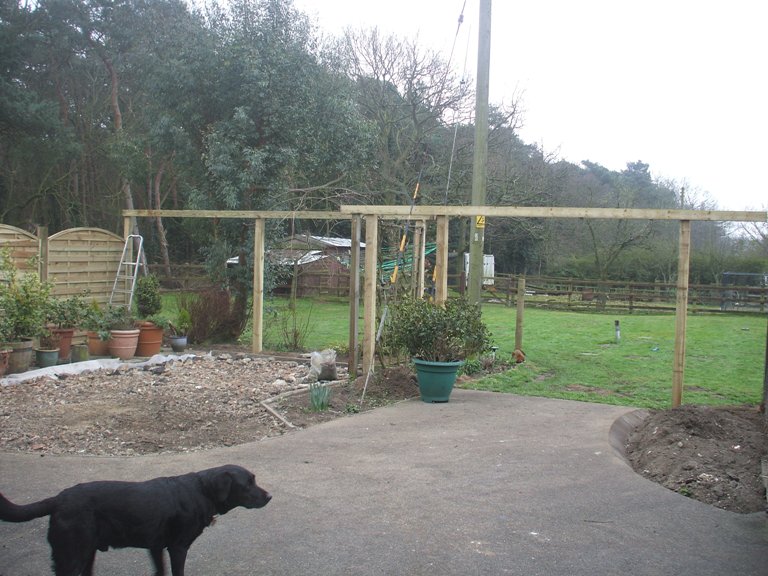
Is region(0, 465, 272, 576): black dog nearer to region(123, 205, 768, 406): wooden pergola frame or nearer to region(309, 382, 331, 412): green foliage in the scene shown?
region(309, 382, 331, 412): green foliage

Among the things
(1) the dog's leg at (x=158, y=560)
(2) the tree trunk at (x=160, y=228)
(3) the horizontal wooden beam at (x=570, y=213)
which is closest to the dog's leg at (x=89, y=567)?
(1) the dog's leg at (x=158, y=560)

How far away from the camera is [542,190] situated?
2386 cm

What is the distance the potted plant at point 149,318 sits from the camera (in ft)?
39.1

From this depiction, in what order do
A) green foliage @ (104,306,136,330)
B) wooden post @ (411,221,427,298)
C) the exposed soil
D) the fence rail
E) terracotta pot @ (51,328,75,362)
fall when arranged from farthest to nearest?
the fence rail < green foliage @ (104,306,136,330) < terracotta pot @ (51,328,75,362) < wooden post @ (411,221,427,298) < the exposed soil

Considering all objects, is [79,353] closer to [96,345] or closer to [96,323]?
[96,345]

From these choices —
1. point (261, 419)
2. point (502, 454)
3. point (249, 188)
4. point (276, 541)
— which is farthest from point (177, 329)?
point (276, 541)

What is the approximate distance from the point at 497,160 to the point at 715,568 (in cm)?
2247

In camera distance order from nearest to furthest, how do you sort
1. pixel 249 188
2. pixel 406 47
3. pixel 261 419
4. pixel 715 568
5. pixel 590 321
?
pixel 715 568 → pixel 261 419 → pixel 249 188 → pixel 590 321 → pixel 406 47

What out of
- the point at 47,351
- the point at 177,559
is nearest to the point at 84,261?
the point at 47,351

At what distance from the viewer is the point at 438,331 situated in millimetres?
8430

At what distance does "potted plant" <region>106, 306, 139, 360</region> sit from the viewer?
1137 cm

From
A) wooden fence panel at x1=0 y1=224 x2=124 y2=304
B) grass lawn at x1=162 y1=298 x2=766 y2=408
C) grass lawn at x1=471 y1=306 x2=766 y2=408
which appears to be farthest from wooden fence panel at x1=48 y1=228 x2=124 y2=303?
grass lawn at x1=471 y1=306 x2=766 y2=408

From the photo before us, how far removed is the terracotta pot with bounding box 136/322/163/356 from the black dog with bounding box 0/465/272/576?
880 centimetres

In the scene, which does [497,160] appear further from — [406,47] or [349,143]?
[349,143]
